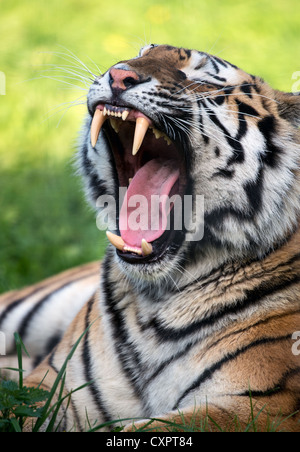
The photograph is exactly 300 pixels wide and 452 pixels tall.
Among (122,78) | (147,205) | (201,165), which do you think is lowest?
(147,205)

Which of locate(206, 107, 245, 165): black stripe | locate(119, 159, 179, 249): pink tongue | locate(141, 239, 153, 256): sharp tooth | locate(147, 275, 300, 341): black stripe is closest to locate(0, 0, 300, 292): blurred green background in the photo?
locate(119, 159, 179, 249): pink tongue

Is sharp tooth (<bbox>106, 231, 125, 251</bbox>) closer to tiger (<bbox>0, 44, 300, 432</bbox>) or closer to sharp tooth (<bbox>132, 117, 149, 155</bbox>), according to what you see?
tiger (<bbox>0, 44, 300, 432</bbox>)

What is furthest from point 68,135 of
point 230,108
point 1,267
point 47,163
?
point 230,108

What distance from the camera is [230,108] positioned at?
82.7 inches

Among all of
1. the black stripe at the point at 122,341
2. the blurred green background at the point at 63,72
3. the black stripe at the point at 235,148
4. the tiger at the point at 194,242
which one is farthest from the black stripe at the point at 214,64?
the blurred green background at the point at 63,72

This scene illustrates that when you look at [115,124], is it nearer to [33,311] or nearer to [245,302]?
Answer: [245,302]

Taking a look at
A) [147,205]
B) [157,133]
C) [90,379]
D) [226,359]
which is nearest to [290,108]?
[157,133]

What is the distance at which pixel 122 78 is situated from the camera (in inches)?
77.3

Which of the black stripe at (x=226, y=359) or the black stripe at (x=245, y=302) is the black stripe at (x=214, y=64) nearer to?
the black stripe at (x=245, y=302)

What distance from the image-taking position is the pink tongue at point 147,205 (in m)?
2.12

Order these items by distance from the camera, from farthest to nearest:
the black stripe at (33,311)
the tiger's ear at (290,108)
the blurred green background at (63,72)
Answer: the blurred green background at (63,72), the black stripe at (33,311), the tiger's ear at (290,108)

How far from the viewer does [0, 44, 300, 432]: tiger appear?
1.96m

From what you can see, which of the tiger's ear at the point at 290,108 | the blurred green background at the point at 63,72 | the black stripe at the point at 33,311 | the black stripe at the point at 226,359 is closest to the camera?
the black stripe at the point at 226,359

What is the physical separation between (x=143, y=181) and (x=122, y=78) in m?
0.36
